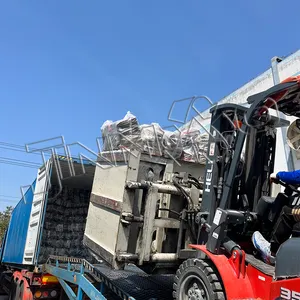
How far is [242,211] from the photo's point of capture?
12.0 feet

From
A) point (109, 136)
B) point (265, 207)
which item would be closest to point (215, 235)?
point (265, 207)

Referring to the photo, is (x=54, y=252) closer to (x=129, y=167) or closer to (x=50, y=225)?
(x=50, y=225)

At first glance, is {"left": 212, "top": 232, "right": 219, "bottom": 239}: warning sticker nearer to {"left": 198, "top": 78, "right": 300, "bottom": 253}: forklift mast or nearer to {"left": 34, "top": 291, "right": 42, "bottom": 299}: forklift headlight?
{"left": 198, "top": 78, "right": 300, "bottom": 253}: forklift mast

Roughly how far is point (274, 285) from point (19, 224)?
19.1ft

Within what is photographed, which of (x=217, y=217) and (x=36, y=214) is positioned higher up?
(x=217, y=217)

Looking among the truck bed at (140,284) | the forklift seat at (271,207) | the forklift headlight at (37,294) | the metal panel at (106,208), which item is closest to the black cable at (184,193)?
the metal panel at (106,208)

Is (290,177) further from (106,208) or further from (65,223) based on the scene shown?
(65,223)

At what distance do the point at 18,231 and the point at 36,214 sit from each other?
3.66ft

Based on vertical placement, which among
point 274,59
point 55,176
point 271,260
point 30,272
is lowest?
point 30,272

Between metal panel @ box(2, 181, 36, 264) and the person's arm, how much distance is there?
5.09 metres

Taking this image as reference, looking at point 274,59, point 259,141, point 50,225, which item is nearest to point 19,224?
point 50,225

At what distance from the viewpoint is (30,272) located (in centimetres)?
661

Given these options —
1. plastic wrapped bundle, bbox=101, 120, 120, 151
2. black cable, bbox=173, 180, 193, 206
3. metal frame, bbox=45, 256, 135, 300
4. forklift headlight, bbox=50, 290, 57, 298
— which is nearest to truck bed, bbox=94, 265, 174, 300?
metal frame, bbox=45, 256, 135, 300

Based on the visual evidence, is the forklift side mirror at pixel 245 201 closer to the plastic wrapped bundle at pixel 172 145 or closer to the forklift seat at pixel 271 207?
the forklift seat at pixel 271 207
